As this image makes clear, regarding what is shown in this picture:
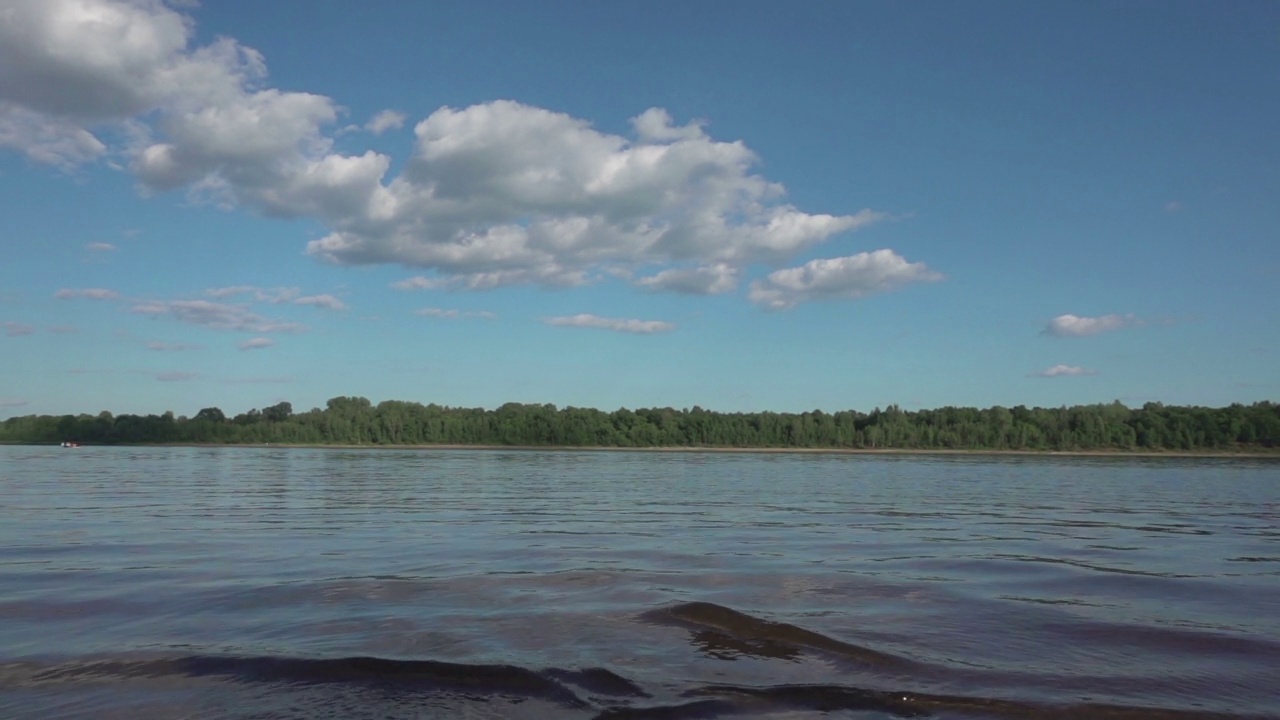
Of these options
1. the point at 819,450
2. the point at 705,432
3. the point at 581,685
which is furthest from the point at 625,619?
the point at 705,432

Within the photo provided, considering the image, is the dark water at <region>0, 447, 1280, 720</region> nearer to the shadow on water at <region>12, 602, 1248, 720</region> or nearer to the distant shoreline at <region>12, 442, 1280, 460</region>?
the shadow on water at <region>12, 602, 1248, 720</region>

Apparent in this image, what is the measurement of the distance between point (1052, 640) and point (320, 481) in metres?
43.1

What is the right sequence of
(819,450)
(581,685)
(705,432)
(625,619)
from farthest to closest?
1. (705,432)
2. (819,450)
3. (625,619)
4. (581,685)

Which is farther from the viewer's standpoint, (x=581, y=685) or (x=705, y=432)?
(x=705, y=432)

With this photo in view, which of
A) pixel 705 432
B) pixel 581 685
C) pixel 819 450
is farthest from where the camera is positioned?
pixel 705 432

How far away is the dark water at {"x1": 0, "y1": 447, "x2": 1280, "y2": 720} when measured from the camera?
8172 millimetres

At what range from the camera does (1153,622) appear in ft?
39.7

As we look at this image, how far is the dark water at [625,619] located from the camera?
8172 mm

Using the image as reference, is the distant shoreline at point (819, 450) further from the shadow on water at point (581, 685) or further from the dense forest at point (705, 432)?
the shadow on water at point (581, 685)

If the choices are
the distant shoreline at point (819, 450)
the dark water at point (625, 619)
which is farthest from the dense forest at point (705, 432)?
the dark water at point (625, 619)

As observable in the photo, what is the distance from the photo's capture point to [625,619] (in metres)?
11.6

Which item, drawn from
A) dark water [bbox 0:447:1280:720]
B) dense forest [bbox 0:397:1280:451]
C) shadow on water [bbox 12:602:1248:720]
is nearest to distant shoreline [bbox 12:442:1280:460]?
dense forest [bbox 0:397:1280:451]

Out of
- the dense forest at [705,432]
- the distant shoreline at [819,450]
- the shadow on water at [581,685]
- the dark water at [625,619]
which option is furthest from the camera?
the dense forest at [705,432]

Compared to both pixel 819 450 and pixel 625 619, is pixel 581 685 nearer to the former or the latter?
pixel 625 619
